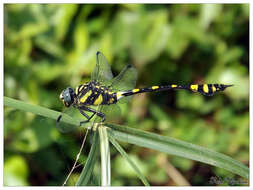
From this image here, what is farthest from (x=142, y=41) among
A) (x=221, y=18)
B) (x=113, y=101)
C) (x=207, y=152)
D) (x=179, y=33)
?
(x=207, y=152)

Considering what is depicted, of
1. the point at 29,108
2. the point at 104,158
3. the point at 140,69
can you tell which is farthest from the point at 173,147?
the point at 140,69

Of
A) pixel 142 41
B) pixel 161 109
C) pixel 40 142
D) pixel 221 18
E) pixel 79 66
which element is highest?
pixel 221 18

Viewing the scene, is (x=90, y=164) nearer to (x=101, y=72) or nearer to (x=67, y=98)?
(x=67, y=98)

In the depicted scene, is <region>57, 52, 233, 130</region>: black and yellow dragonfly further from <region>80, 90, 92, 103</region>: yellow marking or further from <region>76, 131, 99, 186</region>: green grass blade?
<region>76, 131, 99, 186</region>: green grass blade

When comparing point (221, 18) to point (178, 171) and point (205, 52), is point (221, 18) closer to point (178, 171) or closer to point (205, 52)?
point (205, 52)

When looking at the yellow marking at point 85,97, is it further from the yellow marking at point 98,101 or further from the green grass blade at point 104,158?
the green grass blade at point 104,158

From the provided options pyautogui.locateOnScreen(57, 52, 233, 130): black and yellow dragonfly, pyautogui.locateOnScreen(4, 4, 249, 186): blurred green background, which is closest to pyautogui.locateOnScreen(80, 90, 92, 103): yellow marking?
pyautogui.locateOnScreen(57, 52, 233, 130): black and yellow dragonfly
